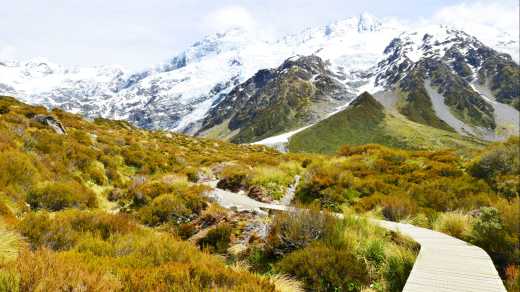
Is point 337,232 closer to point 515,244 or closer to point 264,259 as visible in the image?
point 264,259

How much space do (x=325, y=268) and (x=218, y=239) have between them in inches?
149

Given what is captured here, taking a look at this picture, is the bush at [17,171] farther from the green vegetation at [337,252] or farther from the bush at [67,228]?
the green vegetation at [337,252]

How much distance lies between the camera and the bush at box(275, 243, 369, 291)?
25.4ft

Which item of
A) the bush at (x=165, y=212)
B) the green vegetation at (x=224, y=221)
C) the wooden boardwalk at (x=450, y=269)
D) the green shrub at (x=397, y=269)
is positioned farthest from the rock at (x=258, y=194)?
the green shrub at (x=397, y=269)

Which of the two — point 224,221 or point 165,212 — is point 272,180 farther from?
point 224,221

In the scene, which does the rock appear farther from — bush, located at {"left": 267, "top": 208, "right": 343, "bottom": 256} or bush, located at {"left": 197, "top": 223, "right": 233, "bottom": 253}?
bush, located at {"left": 267, "top": 208, "right": 343, "bottom": 256}

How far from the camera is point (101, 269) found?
5348 mm

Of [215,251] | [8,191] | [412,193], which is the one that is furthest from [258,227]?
[412,193]

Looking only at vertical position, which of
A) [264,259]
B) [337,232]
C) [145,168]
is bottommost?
[145,168]

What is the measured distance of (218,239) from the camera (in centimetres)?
1073

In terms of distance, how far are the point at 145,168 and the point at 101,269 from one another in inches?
746

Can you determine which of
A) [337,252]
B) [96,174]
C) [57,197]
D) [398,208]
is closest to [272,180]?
[398,208]

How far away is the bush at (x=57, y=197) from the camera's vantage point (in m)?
12.6

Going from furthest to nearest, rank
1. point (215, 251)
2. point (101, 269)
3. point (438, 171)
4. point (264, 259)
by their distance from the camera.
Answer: point (438, 171), point (215, 251), point (264, 259), point (101, 269)
